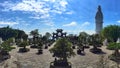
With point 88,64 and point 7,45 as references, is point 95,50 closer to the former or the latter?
point 88,64

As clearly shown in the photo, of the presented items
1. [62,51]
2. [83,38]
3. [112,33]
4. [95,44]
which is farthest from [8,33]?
[62,51]

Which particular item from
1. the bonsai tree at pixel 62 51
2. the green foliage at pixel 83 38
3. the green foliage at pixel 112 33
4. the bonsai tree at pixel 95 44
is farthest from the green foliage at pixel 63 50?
the green foliage at pixel 112 33

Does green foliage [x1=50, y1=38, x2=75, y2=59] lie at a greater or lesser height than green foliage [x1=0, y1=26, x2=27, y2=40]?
lesser

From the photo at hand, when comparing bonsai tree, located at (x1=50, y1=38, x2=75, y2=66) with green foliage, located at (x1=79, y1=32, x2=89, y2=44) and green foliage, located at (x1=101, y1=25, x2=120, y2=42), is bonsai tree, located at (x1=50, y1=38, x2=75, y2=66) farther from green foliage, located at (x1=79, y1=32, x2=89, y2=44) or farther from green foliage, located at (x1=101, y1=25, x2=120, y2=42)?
green foliage, located at (x1=101, y1=25, x2=120, y2=42)

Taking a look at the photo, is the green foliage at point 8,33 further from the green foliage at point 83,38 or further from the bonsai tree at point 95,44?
the bonsai tree at point 95,44

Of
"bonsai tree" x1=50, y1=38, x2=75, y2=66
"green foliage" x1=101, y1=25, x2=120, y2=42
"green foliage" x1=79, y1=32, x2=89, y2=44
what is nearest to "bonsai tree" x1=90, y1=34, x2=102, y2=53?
"green foliage" x1=79, y1=32, x2=89, y2=44

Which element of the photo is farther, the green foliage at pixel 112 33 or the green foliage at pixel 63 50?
the green foliage at pixel 112 33

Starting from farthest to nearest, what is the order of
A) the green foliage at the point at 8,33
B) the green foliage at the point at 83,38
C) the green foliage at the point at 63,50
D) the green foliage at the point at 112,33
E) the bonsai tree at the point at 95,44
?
the green foliage at the point at 8,33 < the green foliage at the point at 112,33 < the green foliage at the point at 83,38 < the bonsai tree at the point at 95,44 < the green foliage at the point at 63,50

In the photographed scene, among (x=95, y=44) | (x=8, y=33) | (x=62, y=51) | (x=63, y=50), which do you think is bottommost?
(x=95, y=44)

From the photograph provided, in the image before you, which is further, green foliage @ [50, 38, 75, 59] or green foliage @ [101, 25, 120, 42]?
green foliage @ [101, 25, 120, 42]

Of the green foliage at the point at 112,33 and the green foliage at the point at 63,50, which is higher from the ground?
the green foliage at the point at 112,33

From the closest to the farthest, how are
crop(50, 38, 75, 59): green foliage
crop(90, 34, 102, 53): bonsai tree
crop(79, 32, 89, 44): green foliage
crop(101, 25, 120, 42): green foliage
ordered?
crop(50, 38, 75, 59): green foliage, crop(90, 34, 102, 53): bonsai tree, crop(79, 32, 89, 44): green foliage, crop(101, 25, 120, 42): green foliage

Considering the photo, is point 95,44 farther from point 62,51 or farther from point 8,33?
point 8,33

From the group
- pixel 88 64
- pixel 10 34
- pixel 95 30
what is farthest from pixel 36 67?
pixel 95 30
